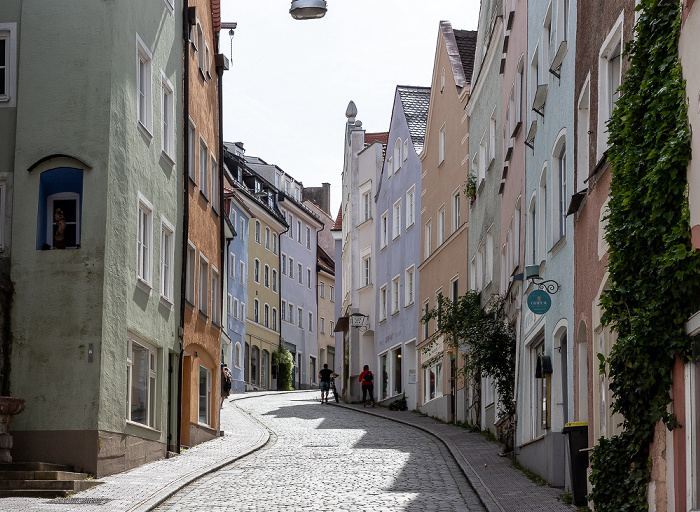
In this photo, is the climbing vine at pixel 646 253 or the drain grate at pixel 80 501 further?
the drain grate at pixel 80 501

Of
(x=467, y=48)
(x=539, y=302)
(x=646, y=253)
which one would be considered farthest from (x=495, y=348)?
(x=467, y=48)

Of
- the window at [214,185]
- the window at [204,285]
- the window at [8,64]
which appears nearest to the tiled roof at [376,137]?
the window at [214,185]

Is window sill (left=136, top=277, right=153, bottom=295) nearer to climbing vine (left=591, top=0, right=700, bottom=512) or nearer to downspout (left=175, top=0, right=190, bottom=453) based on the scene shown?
downspout (left=175, top=0, right=190, bottom=453)

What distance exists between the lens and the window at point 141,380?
2019cm

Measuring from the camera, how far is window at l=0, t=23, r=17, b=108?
19.2 metres

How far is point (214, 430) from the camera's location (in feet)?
91.9

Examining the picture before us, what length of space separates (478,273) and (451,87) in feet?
27.4

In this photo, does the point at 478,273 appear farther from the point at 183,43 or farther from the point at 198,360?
the point at 183,43

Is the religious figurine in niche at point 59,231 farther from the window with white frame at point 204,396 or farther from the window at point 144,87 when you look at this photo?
the window with white frame at point 204,396

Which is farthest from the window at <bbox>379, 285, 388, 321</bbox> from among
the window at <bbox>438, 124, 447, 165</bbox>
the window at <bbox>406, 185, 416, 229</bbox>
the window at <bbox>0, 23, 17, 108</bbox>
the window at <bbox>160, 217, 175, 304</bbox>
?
the window at <bbox>0, 23, 17, 108</bbox>

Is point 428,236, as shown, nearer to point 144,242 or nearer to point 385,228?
point 385,228

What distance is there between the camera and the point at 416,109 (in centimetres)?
4591

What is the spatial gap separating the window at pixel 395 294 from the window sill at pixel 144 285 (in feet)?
76.1

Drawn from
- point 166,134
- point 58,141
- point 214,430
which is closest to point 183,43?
point 166,134
